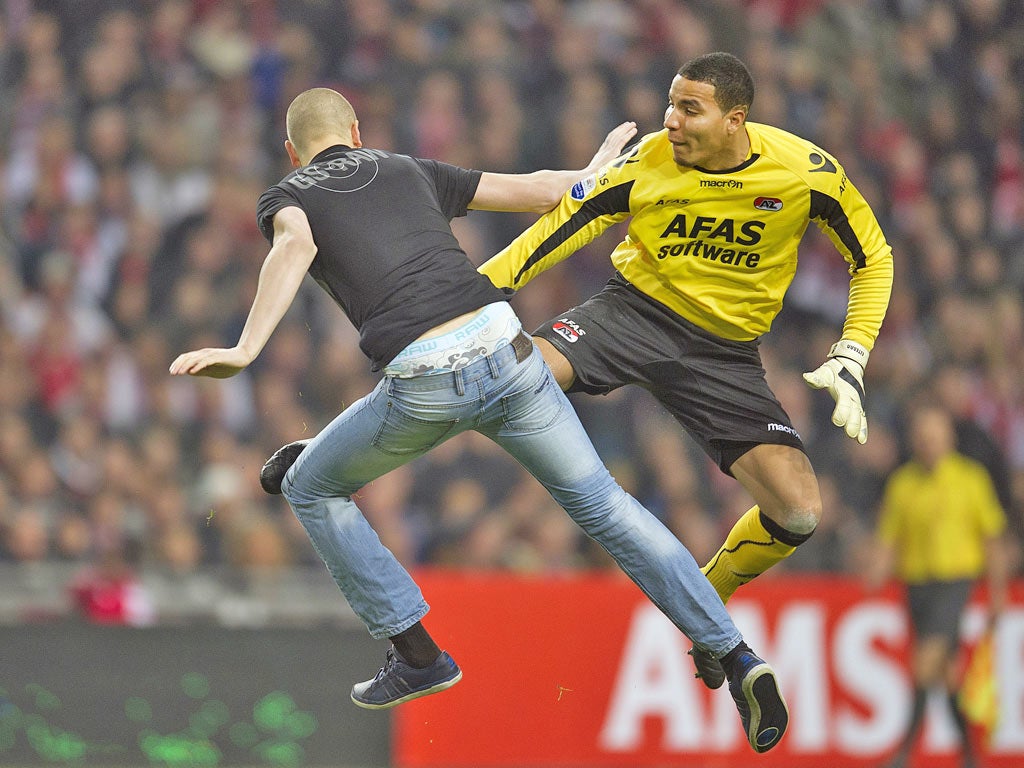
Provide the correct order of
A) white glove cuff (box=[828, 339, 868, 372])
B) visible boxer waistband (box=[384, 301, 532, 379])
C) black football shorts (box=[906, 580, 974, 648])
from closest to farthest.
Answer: visible boxer waistband (box=[384, 301, 532, 379])
white glove cuff (box=[828, 339, 868, 372])
black football shorts (box=[906, 580, 974, 648])

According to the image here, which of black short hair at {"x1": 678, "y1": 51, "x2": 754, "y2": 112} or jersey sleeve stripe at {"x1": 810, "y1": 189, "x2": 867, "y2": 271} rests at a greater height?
black short hair at {"x1": 678, "y1": 51, "x2": 754, "y2": 112}

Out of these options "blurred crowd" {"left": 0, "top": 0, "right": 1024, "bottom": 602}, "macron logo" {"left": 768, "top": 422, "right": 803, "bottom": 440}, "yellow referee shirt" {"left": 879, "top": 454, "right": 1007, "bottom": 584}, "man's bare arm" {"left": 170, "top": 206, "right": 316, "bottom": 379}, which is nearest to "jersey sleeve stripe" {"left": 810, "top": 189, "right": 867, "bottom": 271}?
"macron logo" {"left": 768, "top": 422, "right": 803, "bottom": 440}

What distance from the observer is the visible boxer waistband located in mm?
5117

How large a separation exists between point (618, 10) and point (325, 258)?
8810 millimetres

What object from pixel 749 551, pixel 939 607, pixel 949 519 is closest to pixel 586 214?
pixel 749 551

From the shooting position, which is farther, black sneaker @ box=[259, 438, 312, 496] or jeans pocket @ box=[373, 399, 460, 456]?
black sneaker @ box=[259, 438, 312, 496]

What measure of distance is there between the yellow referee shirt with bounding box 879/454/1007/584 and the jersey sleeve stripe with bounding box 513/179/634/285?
14.7 feet

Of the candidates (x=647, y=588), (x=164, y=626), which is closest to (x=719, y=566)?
(x=647, y=588)

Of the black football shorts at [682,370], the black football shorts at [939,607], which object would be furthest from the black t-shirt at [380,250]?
the black football shorts at [939,607]

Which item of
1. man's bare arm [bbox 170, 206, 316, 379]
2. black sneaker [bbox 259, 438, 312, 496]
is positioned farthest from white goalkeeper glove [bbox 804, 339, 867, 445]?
black sneaker [bbox 259, 438, 312, 496]

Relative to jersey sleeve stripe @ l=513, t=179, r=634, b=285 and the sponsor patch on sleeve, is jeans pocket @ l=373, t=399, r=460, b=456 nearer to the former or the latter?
jersey sleeve stripe @ l=513, t=179, r=634, b=285

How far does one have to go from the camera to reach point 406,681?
5676mm

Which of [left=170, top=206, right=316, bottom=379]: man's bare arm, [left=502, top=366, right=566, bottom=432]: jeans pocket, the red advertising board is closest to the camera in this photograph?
[left=170, top=206, right=316, bottom=379]: man's bare arm

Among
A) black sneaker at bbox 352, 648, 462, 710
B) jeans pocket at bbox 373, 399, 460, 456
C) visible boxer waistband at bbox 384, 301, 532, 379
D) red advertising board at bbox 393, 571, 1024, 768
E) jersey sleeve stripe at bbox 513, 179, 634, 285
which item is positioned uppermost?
visible boxer waistband at bbox 384, 301, 532, 379
